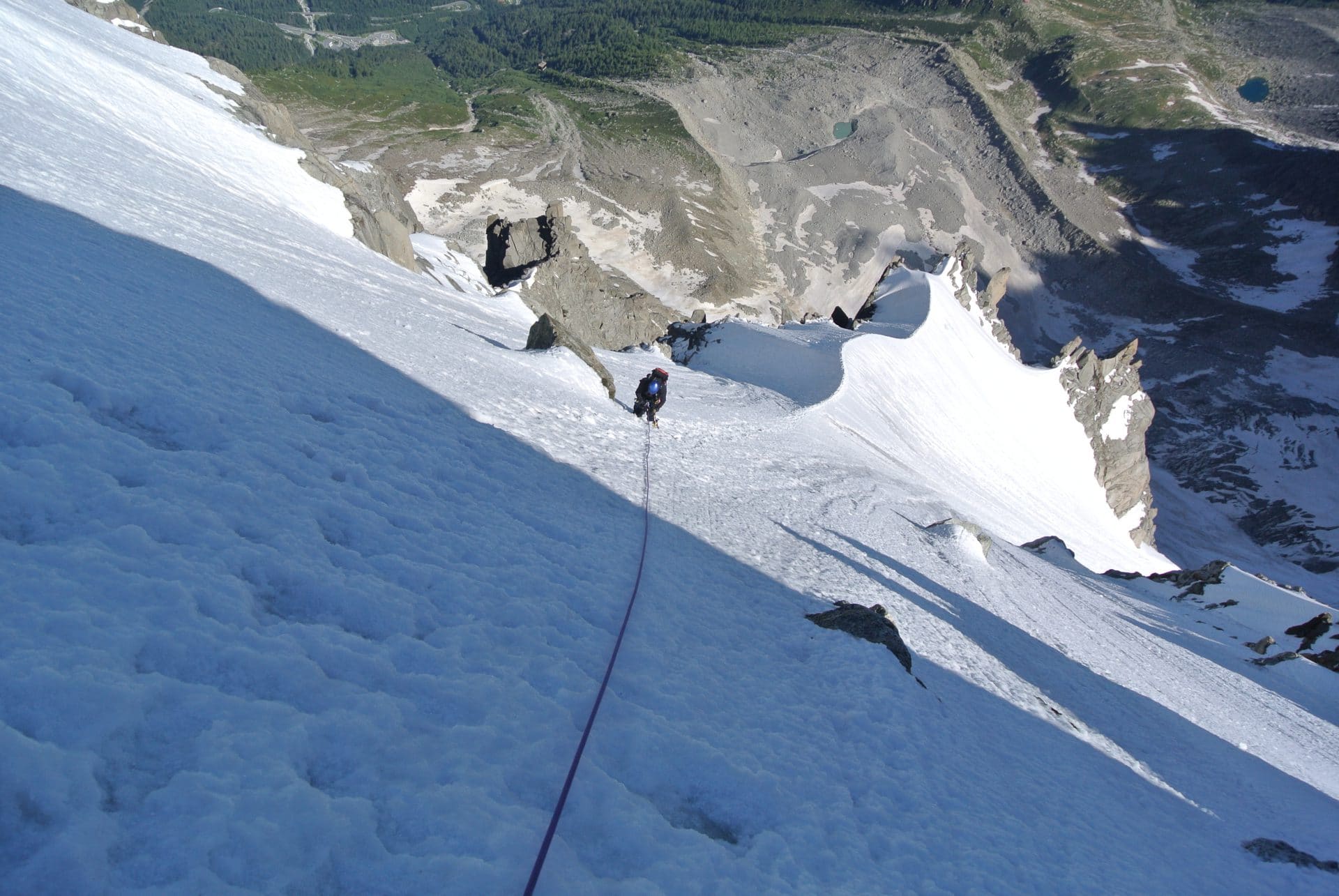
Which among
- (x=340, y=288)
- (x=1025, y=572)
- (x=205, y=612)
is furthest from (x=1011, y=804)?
(x=340, y=288)

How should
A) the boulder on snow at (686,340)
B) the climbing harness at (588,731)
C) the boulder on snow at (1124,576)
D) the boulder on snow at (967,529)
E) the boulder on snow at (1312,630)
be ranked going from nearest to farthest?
the climbing harness at (588,731)
the boulder on snow at (967,529)
the boulder on snow at (1312,630)
the boulder on snow at (1124,576)
the boulder on snow at (686,340)

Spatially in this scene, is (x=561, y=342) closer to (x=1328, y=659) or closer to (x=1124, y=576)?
(x=1124, y=576)

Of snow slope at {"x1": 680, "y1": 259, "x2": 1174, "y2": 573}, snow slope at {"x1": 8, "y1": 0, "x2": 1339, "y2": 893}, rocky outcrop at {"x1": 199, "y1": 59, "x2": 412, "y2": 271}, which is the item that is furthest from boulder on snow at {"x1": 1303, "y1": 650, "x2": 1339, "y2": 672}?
rocky outcrop at {"x1": 199, "y1": 59, "x2": 412, "y2": 271}

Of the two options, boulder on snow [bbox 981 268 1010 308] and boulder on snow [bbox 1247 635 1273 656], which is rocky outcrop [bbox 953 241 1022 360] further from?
boulder on snow [bbox 1247 635 1273 656]

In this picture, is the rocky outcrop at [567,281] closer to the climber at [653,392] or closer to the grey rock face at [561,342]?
the grey rock face at [561,342]

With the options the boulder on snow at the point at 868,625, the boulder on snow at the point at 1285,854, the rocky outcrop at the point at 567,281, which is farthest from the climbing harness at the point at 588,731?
the rocky outcrop at the point at 567,281

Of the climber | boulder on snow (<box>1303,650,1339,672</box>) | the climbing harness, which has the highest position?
boulder on snow (<box>1303,650,1339,672</box>)

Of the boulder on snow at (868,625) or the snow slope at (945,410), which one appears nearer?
the boulder on snow at (868,625)
